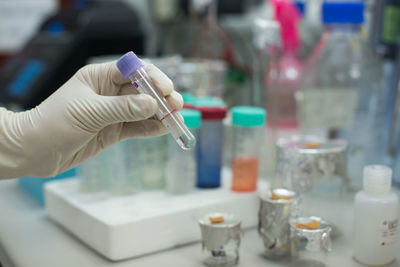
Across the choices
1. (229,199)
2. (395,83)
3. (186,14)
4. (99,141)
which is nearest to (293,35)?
(395,83)

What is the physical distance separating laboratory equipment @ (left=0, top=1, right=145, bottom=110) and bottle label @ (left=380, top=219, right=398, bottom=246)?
1.29 m

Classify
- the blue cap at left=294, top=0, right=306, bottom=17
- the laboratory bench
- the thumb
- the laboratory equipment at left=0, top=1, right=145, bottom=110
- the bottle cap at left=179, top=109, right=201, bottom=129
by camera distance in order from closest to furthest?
the thumb
the laboratory bench
the bottle cap at left=179, top=109, right=201, bottom=129
the blue cap at left=294, top=0, right=306, bottom=17
the laboratory equipment at left=0, top=1, right=145, bottom=110

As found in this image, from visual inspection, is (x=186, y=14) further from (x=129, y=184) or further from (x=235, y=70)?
(x=129, y=184)

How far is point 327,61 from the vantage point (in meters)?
1.29

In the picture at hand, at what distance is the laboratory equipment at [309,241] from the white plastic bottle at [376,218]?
69mm

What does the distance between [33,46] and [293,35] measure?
1067 mm

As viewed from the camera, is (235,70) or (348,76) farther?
(235,70)

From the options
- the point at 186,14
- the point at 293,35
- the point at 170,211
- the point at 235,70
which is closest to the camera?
the point at 170,211

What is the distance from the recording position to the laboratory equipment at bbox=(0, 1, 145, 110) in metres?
1.75

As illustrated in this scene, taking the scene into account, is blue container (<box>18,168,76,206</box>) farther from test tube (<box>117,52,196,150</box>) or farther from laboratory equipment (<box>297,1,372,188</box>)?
laboratory equipment (<box>297,1,372,188</box>)

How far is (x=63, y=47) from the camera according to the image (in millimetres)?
1832

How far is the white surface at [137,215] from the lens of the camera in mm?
852

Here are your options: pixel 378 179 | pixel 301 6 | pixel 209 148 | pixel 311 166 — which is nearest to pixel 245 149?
pixel 209 148

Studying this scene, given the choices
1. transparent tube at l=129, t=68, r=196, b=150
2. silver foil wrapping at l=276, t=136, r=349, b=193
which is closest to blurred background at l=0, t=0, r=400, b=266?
silver foil wrapping at l=276, t=136, r=349, b=193
